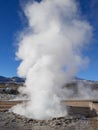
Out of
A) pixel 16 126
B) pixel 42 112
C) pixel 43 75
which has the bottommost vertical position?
pixel 16 126

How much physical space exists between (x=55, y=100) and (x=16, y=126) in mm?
7922

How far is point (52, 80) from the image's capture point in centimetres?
3241

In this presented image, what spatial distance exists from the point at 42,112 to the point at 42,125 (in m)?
4.41

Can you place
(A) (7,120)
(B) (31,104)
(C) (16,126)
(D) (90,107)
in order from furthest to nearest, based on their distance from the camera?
1. (D) (90,107)
2. (B) (31,104)
3. (A) (7,120)
4. (C) (16,126)

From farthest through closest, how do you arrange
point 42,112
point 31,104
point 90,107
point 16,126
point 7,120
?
point 90,107 → point 31,104 → point 42,112 → point 7,120 → point 16,126

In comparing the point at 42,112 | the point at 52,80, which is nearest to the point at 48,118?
the point at 42,112

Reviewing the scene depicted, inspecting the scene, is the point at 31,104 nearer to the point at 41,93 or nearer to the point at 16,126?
the point at 41,93

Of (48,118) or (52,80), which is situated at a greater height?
(52,80)

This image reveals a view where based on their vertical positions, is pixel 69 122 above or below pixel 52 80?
below

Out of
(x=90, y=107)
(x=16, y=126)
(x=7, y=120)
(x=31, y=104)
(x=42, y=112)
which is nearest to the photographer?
(x=16, y=126)

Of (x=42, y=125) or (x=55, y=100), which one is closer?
(x=42, y=125)

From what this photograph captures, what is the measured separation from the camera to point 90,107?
1469 inches

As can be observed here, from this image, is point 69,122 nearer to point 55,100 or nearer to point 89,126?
point 89,126

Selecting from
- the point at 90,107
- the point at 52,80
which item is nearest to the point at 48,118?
the point at 52,80
